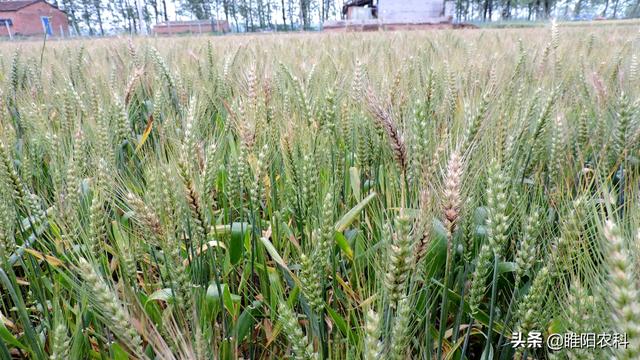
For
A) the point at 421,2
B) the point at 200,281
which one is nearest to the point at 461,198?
the point at 200,281

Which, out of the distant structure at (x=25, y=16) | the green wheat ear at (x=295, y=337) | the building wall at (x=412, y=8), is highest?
the distant structure at (x=25, y=16)

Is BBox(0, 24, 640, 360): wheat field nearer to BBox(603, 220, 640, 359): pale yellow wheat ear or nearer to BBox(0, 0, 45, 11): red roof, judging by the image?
BBox(603, 220, 640, 359): pale yellow wheat ear

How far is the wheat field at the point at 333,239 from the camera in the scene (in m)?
0.73

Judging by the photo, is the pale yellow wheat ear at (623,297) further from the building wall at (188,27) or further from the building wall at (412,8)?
the building wall at (188,27)

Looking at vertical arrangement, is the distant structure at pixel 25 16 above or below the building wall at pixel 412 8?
above

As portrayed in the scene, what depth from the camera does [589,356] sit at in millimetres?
620

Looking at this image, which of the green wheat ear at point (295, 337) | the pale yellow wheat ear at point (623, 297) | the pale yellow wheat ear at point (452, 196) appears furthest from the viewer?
the pale yellow wheat ear at point (452, 196)

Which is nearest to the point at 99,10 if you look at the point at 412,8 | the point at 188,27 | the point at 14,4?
the point at 14,4

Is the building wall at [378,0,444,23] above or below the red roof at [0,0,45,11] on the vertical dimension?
below

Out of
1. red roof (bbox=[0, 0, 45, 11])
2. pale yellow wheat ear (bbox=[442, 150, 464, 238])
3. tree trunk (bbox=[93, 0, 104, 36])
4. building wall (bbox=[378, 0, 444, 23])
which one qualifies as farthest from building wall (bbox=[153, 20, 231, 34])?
pale yellow wheat ear (bbox=[442, 150, 464, 238])

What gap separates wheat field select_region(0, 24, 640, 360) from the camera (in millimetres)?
731

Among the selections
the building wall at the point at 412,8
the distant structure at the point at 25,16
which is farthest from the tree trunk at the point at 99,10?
the building wall at the point at 412,8

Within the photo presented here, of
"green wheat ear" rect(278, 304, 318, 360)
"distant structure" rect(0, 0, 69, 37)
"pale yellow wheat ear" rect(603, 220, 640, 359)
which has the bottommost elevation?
"green wheat ear" rect(278, 304, 318, 360)

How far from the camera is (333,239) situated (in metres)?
0.99
